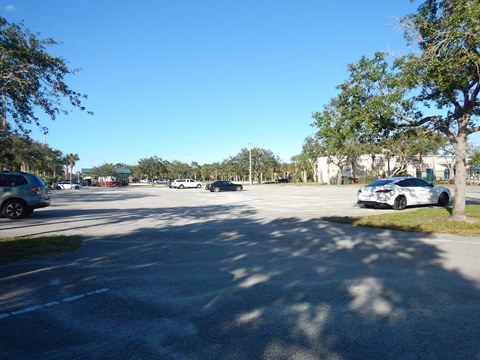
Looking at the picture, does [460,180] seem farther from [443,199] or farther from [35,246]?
[35,246]

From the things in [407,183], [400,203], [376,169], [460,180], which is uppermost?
[376,169]

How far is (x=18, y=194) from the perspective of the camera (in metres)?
14.0

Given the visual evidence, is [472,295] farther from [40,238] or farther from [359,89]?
[40,238]

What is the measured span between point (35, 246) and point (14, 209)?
292 inches

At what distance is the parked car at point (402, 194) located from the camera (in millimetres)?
15742

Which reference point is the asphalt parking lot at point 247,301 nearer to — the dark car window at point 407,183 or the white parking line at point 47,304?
the white parking line at point 47,304

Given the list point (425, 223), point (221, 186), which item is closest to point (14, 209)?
point (425, 223)

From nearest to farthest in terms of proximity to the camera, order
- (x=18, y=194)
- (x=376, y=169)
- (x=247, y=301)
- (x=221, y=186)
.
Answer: (x=247, y=301) → (x=18, y=194) → (x=221, y=186) → (x=376, y=169)

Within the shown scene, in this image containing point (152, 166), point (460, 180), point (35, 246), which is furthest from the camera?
point (152, 166)

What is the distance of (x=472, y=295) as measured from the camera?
4688 mm

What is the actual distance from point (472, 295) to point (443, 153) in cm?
5708

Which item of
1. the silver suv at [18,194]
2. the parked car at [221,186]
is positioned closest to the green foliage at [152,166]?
the parked car at [221,186]

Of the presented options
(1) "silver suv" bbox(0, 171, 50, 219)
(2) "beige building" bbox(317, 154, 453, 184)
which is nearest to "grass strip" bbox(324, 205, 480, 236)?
(1) "silver suv" bbox(0, 171, 50, 219)

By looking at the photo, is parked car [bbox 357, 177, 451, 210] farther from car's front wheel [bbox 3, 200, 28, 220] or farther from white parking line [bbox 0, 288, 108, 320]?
car's front wheel [bbox 3, 200, 28, 220]
